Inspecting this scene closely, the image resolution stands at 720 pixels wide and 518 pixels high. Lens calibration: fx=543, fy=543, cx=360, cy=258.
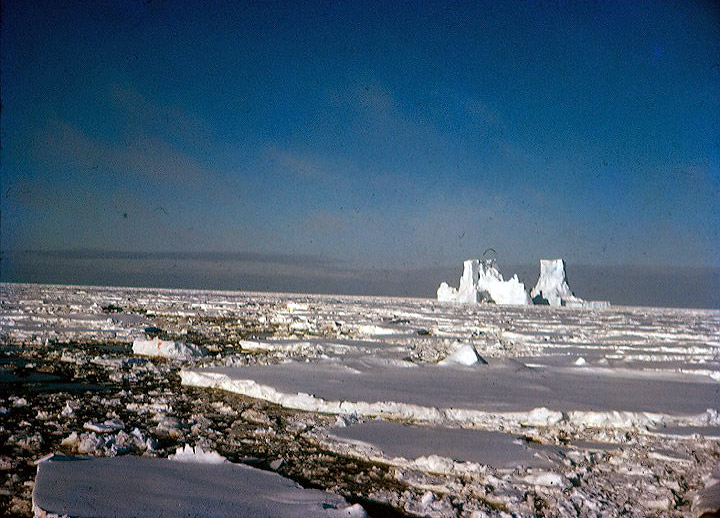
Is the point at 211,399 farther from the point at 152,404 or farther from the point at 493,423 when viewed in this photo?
the point at 493,423

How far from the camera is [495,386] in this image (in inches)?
315

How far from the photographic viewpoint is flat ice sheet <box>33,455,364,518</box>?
344cm

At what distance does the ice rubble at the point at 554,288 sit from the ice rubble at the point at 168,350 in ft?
175

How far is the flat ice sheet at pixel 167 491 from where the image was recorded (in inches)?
135

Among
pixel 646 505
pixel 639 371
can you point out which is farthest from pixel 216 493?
pixel 639 371

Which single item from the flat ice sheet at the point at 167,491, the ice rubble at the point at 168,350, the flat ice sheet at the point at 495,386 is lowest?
the ice rubble at the point at 168,350

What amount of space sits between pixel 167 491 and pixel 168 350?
309 inches

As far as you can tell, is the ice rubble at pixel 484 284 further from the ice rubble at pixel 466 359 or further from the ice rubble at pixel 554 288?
the ice rubble at pixel 466 359

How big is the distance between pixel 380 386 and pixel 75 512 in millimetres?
4935

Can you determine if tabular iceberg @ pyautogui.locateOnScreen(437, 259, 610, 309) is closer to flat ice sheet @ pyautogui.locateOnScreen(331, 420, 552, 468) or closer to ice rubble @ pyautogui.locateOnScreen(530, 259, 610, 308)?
ice rubble @ pyautogui.locateOnScreen(530, 259, 610, 308)

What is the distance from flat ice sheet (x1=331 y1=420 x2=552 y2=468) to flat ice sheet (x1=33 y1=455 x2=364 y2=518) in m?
1.38

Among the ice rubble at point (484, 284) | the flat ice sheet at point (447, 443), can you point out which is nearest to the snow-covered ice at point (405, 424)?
the flat ice sheet at point (447, 443)

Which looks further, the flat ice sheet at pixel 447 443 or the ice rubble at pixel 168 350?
the ice rubble at pixel 168 350

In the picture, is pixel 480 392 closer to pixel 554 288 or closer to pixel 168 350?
pixel 168 350
